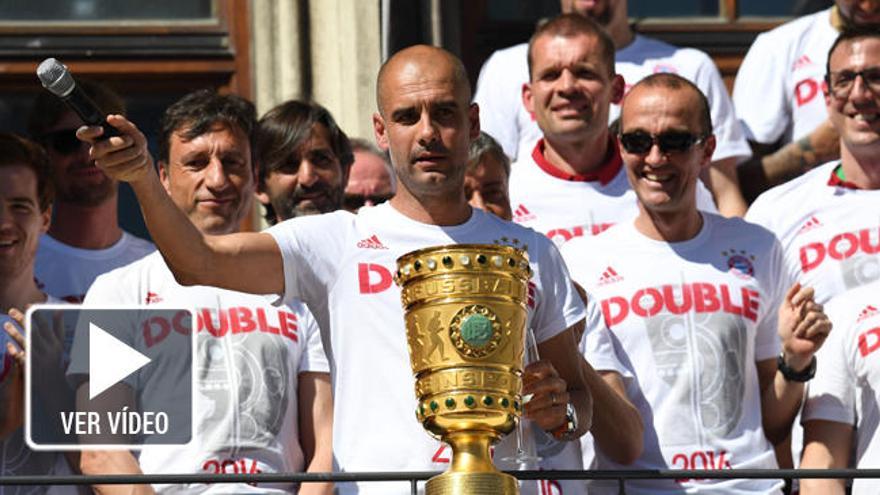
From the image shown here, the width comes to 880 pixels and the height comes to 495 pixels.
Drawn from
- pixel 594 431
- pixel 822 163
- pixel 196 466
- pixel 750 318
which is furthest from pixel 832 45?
pixel 196 466

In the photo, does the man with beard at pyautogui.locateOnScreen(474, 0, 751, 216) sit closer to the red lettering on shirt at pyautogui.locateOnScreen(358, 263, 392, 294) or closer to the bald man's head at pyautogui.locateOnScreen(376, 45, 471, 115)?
the bald man's head at pyautogui.locateOnScreen(376, 45, 471, 115)

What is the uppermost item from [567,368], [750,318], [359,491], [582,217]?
[582,217]

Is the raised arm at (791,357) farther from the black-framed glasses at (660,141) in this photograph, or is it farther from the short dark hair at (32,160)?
the short dark hair at (32,160)

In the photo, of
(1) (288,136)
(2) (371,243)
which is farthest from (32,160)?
(2) (371,243)

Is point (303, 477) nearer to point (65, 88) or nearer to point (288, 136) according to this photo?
point (65, 88)

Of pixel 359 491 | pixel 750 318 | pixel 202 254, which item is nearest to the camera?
pixel 202 254

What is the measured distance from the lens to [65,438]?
18.7 ft

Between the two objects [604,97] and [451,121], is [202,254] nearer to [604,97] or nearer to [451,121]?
[451,121]

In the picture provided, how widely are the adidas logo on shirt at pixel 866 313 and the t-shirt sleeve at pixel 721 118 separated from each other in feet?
4.18

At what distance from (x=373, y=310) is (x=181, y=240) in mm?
601

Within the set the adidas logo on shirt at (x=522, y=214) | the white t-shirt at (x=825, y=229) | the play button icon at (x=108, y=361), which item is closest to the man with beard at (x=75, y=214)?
the play button icon at (x=108, y=361)

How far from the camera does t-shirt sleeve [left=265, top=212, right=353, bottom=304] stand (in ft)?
16.0

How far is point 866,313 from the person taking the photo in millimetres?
6020

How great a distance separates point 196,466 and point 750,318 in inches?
65.3
